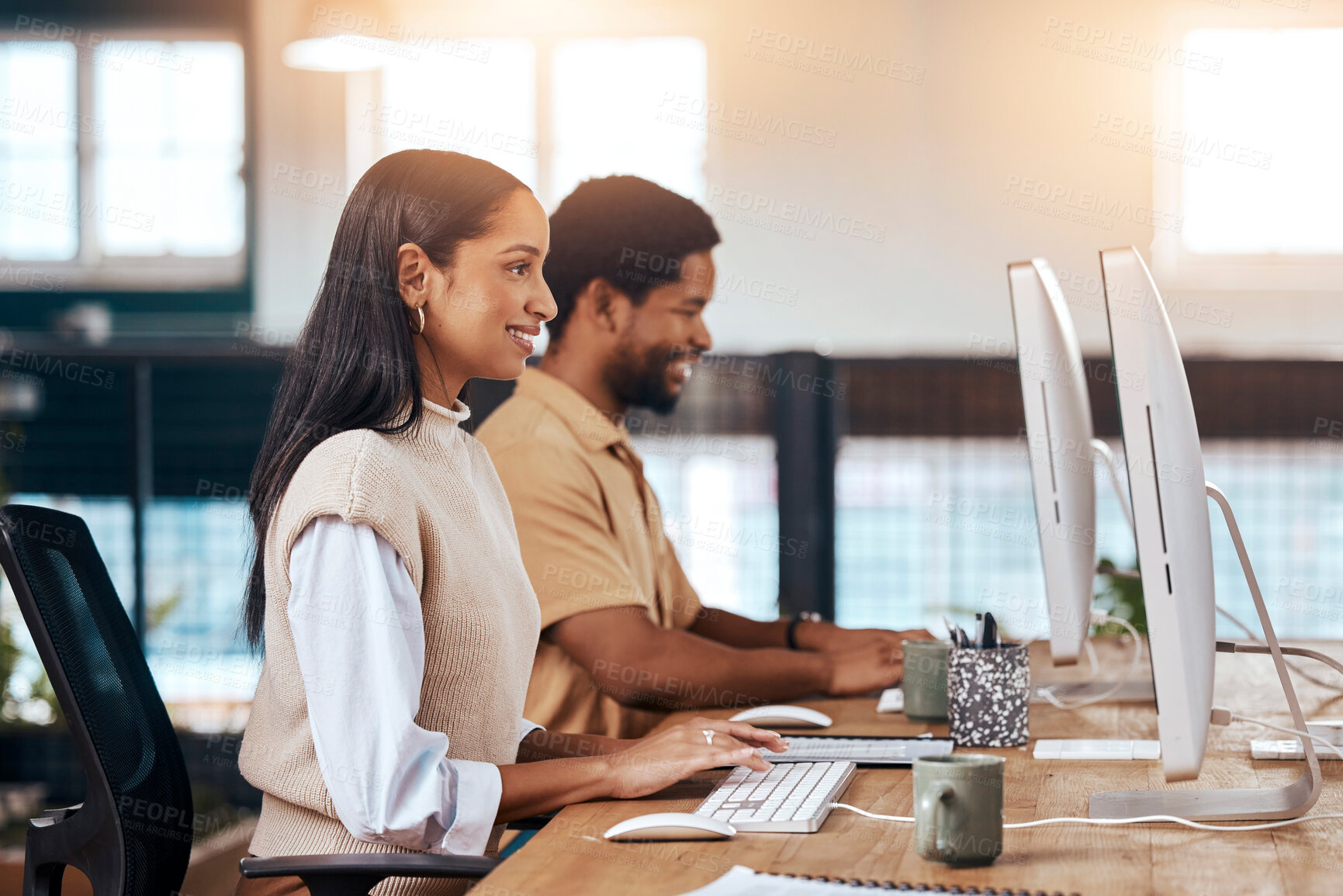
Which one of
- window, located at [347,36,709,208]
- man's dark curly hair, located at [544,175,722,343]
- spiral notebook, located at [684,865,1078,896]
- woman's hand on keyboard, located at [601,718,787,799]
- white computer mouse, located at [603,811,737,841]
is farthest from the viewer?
window, located at [347,36,709,208]

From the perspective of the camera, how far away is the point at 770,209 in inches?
209

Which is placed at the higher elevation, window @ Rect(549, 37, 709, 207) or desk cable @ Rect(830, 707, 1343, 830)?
window @ Rect(549, 37, 709, 207)

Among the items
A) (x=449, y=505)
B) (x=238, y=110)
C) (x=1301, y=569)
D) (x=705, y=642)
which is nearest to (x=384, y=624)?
(x=449, y=505)

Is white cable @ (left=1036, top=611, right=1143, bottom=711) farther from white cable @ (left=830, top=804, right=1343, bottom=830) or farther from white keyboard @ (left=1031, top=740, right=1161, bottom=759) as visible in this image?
white cable @ (left=830, top=804, right=1343, bottom=830)

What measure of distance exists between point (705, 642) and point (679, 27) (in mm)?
4148

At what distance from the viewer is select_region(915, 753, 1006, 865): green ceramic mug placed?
2.94ft

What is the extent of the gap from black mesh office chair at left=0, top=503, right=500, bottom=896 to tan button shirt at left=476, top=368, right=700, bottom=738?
19.0 inches

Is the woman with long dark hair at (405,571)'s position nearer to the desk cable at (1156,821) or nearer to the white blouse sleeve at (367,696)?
the white blouse sleeve at (367,696)

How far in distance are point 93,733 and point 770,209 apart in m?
4.44

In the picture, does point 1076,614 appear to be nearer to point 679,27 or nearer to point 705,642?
point 705,642

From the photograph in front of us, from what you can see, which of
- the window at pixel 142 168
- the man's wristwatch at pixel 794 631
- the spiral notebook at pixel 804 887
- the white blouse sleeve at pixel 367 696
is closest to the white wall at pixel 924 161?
the window at pixel 142 168

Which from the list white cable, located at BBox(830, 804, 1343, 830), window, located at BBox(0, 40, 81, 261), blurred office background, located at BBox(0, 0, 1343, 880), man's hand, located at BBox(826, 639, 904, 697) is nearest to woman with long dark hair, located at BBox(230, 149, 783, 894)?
white cable, located at BBox(830, 804, 1343, 830)

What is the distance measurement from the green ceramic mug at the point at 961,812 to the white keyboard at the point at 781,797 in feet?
0.38

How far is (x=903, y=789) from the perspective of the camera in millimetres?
1150
